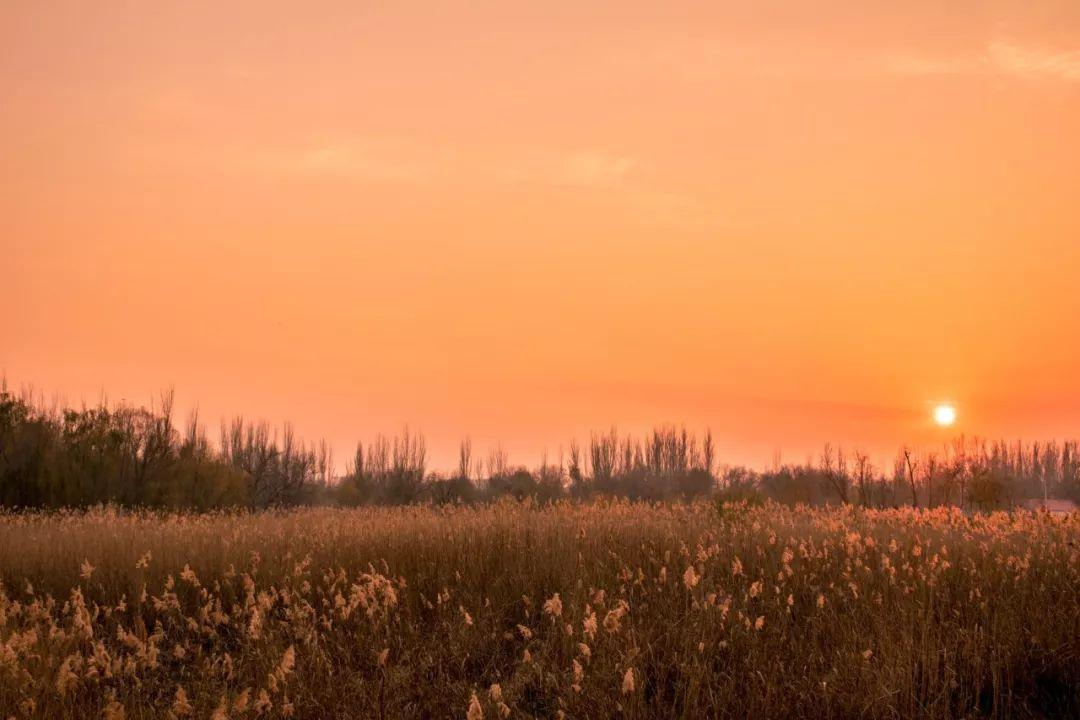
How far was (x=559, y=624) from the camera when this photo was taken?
8930 millimetres

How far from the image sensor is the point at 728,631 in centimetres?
883

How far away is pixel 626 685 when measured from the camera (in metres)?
6.65

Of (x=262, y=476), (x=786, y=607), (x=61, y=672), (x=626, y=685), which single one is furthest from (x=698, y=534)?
(x=262, y=476)

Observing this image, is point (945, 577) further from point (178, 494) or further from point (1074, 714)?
point (178, 494)

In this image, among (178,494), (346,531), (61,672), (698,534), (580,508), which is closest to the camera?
(61,672)

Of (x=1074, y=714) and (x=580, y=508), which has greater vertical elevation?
(x=580, y=508)

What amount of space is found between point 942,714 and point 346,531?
7730 mm

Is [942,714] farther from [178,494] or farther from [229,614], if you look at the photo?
[178,494]

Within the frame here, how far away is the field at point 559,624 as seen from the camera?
7.66m

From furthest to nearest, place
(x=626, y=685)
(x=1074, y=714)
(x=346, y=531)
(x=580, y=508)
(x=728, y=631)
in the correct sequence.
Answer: (x=580, y=508) → (x=346, y=531) → (x=728, y=631) → (x=1074, y=714) → (x=626, y=685)

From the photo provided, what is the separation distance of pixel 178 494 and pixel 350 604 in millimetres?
22090

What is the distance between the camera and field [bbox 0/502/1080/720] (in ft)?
25.1

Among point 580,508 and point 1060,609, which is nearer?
point 1060,609

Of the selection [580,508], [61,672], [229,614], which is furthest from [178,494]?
[61,672]
